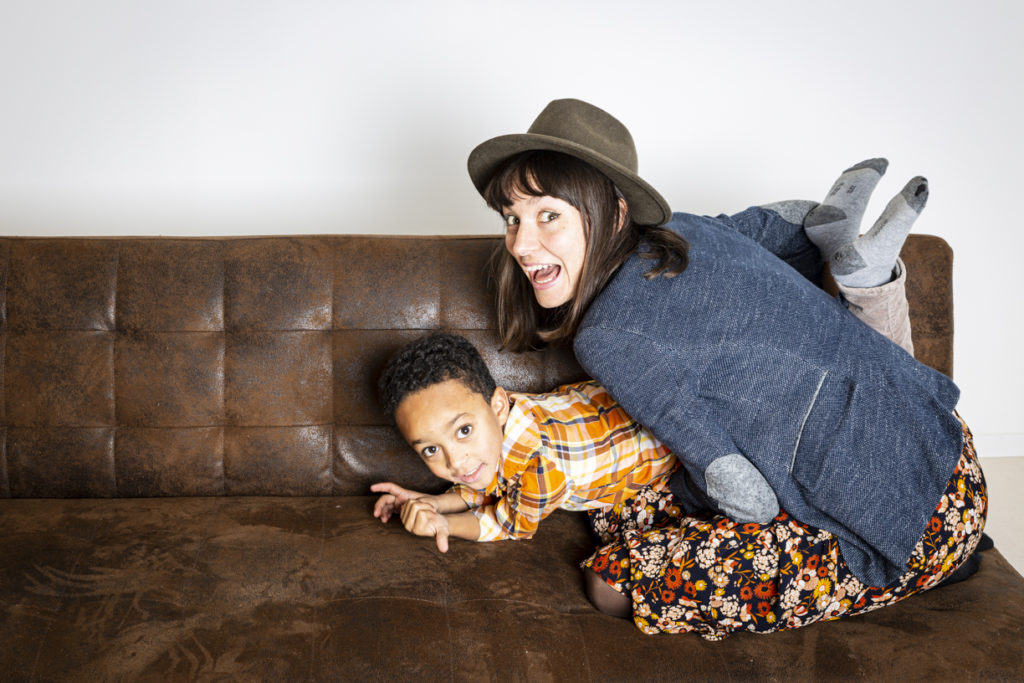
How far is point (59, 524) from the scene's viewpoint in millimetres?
1738

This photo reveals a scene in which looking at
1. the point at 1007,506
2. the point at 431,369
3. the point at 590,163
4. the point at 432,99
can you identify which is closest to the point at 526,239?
the point at 590,163

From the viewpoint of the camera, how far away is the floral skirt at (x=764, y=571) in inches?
55.4

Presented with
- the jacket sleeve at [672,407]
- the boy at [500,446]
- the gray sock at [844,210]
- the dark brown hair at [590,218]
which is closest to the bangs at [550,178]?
the dark brown hair at [590,218]

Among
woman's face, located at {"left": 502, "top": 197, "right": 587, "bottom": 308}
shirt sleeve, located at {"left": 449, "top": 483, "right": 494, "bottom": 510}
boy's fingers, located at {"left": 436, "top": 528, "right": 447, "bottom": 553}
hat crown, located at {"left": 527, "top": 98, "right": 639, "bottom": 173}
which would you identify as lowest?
boy's fingers, located at {"left": 436, "top": 528, "right": 447, "bottom": 553}

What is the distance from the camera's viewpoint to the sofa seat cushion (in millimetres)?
1325

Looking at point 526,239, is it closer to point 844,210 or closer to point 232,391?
point 844,210

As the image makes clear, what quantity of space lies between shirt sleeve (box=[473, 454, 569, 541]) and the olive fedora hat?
1.89 feet

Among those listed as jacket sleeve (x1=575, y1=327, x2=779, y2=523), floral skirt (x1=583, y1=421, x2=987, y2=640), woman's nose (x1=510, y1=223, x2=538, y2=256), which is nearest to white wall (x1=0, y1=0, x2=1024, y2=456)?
woman's nose (x1=510, y1=223, x2=538, y2=256)

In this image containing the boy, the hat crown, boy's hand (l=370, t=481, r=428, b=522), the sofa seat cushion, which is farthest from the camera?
boy's hand (l=370, t=481, r=428, b=522)

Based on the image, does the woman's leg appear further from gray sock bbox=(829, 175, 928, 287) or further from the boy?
the boy

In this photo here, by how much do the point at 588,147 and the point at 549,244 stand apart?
0.20 meters

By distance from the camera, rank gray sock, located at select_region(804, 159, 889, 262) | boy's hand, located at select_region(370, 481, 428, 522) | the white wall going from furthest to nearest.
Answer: the white wall, boy's hand, located at select_region(370, 481, 428, 522), gray sock, located at select_region(804, 159, 889, 262)

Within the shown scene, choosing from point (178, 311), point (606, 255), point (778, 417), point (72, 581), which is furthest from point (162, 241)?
point (778, 417)

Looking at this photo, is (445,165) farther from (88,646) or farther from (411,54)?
(88,646)
